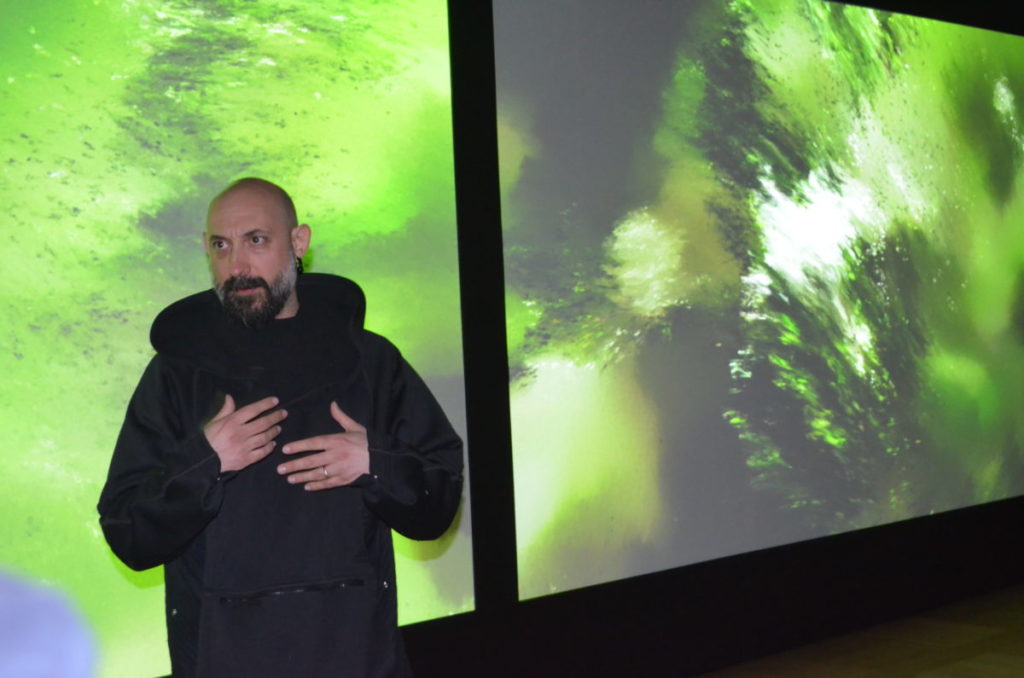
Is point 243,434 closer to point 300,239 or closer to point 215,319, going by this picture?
point 215,319

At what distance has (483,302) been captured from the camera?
3.38 m

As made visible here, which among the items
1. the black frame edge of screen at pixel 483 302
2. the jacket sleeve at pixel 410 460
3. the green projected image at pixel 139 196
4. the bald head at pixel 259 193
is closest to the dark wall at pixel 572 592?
the black frame edge of screen at pixel 483 302

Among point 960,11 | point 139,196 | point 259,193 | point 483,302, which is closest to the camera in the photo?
point 259,193

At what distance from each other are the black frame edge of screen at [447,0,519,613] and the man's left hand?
1759mm

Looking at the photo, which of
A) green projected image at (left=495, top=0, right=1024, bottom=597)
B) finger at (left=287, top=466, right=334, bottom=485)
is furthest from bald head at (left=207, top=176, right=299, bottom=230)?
green projected image at (left=495, top=0, right=1024, bottom=597)

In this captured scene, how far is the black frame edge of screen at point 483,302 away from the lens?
3.34 metres

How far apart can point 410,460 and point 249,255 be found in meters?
0.37

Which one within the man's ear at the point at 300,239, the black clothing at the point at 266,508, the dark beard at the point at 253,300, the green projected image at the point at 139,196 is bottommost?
the black clothing at the point at 266,508

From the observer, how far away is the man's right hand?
150cm

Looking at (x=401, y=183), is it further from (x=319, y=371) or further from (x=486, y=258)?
(x=319, y=371)

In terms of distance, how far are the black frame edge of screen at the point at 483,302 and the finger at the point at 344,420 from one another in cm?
172

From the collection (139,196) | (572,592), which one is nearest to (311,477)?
(139,196)

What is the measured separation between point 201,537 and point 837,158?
3.46 meters

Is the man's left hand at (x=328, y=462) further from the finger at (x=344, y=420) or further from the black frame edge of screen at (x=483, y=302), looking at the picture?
the black frame edge of screen at (x=483, y=302)
